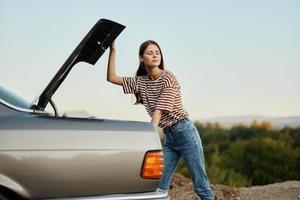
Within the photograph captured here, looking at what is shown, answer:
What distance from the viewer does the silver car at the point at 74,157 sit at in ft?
9.44

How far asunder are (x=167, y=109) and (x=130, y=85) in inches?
18.4

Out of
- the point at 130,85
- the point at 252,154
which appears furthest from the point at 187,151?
the point at 252,154

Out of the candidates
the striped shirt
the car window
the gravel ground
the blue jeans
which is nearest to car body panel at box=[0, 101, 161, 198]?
the car window

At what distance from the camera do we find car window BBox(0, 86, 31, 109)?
3.18m

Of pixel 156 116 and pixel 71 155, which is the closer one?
pixel 71 155

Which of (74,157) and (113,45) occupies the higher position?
(113,45)

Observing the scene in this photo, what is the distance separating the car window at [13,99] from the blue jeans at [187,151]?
3.98 feet

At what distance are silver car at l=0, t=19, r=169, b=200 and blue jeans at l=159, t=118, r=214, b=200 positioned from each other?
2.84ft

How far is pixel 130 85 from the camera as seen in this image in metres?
4.23

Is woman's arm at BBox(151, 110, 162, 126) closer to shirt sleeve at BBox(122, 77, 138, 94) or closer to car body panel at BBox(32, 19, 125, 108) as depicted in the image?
shirt sleeve at BBox(122, 77, 138, 94)

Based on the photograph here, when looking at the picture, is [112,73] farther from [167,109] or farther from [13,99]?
[13,99]

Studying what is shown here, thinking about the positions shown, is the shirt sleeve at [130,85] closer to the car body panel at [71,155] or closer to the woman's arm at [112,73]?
the woman's arm at [112,73]

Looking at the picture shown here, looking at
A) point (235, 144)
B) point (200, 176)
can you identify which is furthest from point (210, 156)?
point (200, 176)

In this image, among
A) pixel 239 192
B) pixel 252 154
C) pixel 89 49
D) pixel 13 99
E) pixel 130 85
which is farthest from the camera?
pixel 252 154
